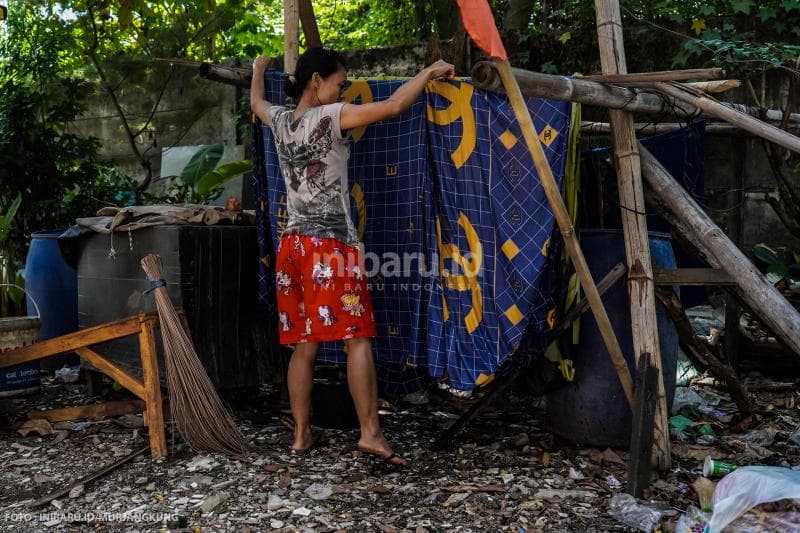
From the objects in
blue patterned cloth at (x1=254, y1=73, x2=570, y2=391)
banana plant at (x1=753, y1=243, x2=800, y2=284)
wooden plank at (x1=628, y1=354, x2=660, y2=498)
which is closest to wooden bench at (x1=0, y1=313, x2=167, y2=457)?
blue patterned cloth at (x1=254, y1=73, x2=570, y2=391)

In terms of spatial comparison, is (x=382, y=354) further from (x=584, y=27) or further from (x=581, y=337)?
(x=584, y=27)

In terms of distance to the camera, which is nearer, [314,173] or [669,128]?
[314,173]

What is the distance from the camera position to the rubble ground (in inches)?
112

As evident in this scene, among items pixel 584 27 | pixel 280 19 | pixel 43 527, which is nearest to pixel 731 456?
pixel 43 527

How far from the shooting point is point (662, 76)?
9.87 feet

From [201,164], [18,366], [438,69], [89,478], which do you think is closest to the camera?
[438,69]

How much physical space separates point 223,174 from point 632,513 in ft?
11.9

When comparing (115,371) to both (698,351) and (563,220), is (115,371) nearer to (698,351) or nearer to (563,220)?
(563,220)

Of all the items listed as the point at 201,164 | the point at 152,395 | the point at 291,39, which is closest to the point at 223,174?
the point at 201,164

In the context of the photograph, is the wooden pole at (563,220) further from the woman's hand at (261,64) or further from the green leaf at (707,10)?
the green leaf at (707,10)

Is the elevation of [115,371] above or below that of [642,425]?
above

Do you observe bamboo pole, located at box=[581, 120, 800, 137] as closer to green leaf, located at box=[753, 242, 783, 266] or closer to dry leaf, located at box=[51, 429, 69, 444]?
green leaf, located at box=[753, 242, 783, 266]

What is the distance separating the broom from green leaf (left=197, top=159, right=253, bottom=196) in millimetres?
1763

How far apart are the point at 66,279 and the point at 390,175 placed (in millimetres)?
2841
